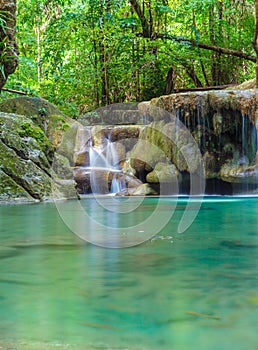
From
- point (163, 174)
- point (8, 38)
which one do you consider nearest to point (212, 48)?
point (163, 174)

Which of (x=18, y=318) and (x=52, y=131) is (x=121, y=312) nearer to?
(x=18, y=318)

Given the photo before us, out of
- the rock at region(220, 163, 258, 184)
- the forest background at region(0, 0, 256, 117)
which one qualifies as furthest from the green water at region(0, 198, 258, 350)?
the forest background at region(0, 0, 256, 117)

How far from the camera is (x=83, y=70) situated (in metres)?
13.6

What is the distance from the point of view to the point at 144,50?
1367 cm

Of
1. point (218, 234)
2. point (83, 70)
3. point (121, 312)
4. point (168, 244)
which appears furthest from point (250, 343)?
point (83, 70)

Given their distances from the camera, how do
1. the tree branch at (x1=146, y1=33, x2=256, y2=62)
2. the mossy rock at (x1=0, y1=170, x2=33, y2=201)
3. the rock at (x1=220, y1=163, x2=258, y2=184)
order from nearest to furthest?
the mossy rock at (x1=0, y1=170, x2=33, y2=201) < the rock at (x1=220, y1=163, x2=258, y2=184) < the tree branch at (x1=146, y1=33, x2=256, y2=62)

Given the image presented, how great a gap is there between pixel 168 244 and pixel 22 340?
5.38 feet

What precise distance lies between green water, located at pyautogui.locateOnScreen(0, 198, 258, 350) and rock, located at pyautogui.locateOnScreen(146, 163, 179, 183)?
20.7ft

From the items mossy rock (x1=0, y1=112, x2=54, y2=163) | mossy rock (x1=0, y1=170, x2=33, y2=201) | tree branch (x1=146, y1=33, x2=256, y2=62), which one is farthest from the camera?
tree branch (x1=146, y1=33, x2=256, y2=62)

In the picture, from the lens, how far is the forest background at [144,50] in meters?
13.0

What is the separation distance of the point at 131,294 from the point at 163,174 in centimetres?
778

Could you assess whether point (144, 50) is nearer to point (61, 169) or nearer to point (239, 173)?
point (239, 173)

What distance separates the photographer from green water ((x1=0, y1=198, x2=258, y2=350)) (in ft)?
3.82

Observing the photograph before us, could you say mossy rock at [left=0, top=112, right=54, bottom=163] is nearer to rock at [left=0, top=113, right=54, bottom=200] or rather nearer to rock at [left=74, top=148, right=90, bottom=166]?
rock at [left=0, top=113, right=54, bottom=200]
